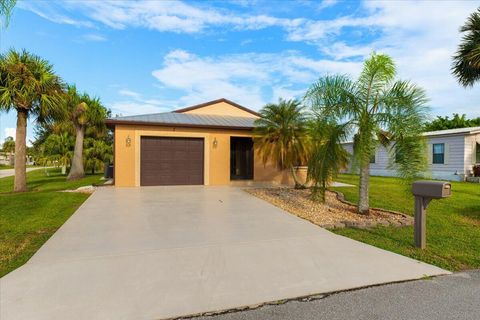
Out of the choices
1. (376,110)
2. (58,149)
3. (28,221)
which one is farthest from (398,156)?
(58,149)

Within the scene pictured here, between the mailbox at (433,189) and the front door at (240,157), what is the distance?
11.8m

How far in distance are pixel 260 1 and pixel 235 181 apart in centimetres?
829

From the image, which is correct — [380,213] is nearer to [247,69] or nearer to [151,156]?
[151,156]

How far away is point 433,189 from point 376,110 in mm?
3348

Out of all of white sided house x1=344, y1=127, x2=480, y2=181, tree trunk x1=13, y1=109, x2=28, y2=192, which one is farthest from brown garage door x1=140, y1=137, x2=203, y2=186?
white sided house x1=344, y1=127, x2=480, y2=181

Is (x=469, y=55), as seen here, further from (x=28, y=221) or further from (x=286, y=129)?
(x=28, y=221)

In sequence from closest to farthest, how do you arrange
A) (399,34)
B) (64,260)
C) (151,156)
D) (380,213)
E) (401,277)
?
1. (401,277)
2. (64,260)
3. (380,213)
4. (399,34)
5. (151,156)

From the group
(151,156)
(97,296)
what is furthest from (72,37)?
(97,296)

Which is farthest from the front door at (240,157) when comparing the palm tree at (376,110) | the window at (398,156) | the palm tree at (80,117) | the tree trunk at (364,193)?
the palm tree at (80,117)

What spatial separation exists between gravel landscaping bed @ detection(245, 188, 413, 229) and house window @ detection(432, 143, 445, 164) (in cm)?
1312

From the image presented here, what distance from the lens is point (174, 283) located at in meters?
3.76

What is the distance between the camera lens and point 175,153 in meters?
14.4

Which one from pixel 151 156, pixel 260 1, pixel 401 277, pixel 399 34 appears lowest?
→ pixel 401 277

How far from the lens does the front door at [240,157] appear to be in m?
17.2
